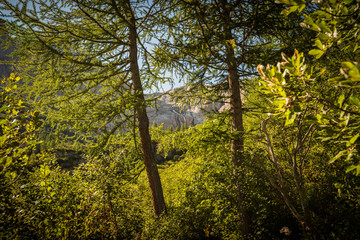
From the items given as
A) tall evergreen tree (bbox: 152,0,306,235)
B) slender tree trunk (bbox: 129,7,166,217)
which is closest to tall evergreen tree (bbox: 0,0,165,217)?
slender tree trunk (bbox: 129,7,166,217)

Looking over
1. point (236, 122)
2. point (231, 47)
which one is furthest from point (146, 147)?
point (231, 47)

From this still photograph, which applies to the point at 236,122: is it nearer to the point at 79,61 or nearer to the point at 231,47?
the point at 231,47

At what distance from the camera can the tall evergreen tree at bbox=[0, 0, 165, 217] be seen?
123 inches

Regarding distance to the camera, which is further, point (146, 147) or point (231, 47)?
Result: point (146, 147)

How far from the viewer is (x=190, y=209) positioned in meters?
3.83

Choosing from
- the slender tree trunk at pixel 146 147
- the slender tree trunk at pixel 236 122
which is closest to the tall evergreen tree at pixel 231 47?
the slender tree trunk at pixel 236 122

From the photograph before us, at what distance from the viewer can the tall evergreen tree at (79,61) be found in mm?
3117

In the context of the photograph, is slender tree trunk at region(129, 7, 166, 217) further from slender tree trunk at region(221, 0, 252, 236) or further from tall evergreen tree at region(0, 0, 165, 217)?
slender tree trunk at region(221, 0, 252, 236)

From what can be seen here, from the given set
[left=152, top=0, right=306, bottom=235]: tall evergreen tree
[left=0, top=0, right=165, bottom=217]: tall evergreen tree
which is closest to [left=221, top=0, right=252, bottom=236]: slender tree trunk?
[left=152, top=0, right=306, bottom=235]: tall evergreen tree

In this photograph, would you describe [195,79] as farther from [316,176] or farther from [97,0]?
[316,176]

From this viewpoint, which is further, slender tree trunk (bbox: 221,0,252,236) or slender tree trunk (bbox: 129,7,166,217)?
slender tree trunk (bbox: 129,7,166,217)

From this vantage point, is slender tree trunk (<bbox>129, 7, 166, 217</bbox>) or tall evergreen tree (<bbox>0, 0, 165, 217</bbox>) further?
slender tree trunk (<bbox>129, 7, 166, 217</bbox>)

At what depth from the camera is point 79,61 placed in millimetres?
3828

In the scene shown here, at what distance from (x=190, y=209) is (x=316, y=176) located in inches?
119
